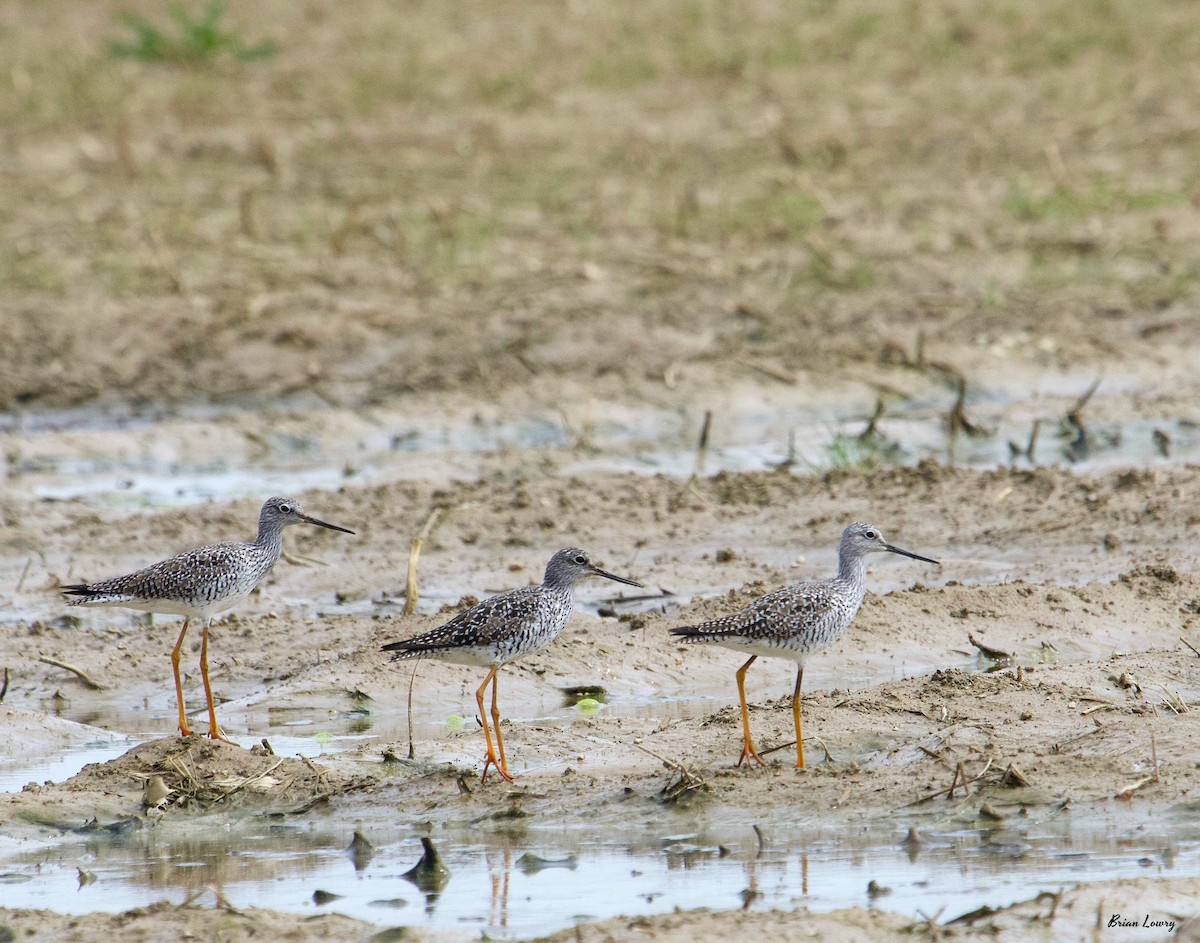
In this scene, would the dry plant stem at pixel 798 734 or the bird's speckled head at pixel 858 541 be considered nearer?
the dry plant stem at pixel 798 734

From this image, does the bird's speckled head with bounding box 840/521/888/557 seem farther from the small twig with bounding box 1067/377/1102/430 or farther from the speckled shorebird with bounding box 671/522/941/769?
the small twig with bounding box 1067/377/1102/430

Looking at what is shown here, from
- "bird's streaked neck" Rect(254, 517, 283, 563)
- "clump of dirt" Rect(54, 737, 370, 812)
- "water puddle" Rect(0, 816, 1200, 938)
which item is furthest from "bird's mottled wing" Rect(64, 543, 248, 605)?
"water puddle" Rect(0, 816, 1200, 938)

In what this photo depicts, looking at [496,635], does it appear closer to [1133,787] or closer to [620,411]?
[1133,787]

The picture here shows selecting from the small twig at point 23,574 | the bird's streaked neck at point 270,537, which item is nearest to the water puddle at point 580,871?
the bird's streaked neck at point 270,537

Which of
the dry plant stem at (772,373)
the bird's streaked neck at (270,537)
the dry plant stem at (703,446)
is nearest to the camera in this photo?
the bird's streaked neck at (270,537)

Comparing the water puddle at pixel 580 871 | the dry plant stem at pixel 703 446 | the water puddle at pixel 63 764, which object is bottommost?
the water puddle at pixel 63 764

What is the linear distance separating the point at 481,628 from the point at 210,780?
1325 millimetres

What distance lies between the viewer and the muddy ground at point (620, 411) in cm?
741

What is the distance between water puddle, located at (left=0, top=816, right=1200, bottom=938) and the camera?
6359 millimetres

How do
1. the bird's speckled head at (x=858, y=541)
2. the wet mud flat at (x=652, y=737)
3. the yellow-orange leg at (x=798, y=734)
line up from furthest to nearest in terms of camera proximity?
1. the bird's speckled head at (x=858, y=541)
2. the yellow-orange leg at (x=798, y=734)
3. the wet mud flat at (x=652, y=737)

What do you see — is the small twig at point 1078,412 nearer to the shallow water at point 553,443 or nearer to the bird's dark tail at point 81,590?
the shallow water at point 553,443

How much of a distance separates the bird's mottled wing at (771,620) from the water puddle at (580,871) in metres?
0.92

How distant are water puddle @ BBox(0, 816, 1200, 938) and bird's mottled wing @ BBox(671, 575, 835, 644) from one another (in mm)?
918

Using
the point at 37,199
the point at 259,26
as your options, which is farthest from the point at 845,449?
the point at 259,26
